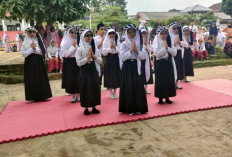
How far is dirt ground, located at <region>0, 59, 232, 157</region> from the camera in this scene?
345cm

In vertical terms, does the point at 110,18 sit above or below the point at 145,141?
above

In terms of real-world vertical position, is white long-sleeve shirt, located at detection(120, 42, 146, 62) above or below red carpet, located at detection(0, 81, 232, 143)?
above

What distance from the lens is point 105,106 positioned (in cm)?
584

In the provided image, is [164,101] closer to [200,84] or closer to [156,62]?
[156,62]

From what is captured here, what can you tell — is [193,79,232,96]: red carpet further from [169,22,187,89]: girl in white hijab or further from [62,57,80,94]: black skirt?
[62,57,80,94]: black skirt

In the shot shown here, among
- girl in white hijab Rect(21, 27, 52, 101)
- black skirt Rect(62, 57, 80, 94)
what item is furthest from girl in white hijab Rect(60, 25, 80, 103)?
girl in white hijab Rect(21, 27, 52, 101)

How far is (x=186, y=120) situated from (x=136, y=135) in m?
1.20

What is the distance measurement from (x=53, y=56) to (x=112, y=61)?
4.04m

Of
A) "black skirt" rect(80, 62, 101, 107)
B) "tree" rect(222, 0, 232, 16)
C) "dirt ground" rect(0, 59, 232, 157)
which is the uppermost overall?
"tree" rect(222, 0, 232, 16)

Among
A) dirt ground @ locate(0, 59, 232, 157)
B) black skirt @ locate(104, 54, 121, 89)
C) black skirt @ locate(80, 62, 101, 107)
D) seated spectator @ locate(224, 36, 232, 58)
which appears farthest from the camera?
seated spectator @ locate(224, 36, 232, 58)

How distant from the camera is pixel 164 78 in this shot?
5.64 m

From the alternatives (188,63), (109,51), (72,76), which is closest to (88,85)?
(72,76)

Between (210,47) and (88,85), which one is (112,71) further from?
(210,47)

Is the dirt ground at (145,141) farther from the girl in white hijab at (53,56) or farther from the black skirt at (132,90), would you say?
the girl in white hijab at (53,56)
